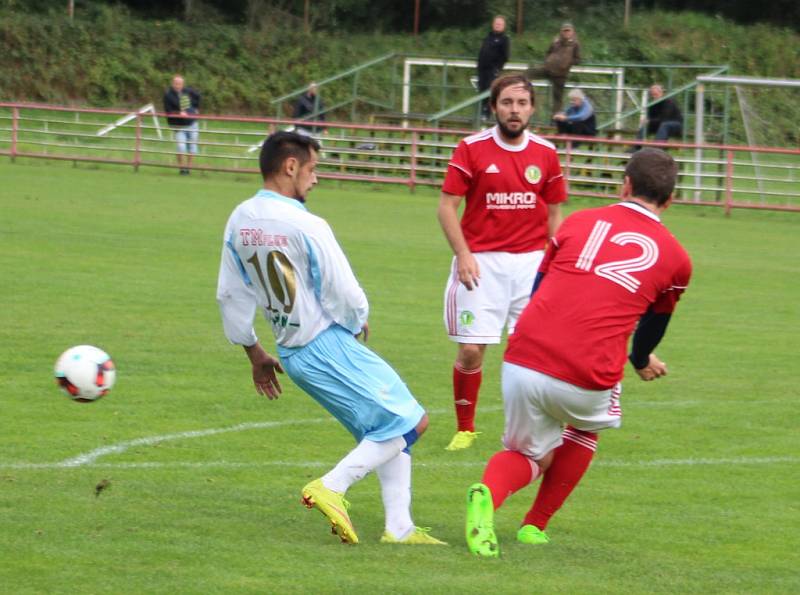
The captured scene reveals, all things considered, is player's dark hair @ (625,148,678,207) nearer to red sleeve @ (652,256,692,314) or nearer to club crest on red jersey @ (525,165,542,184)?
red sleeve @ (652,256,692,314)

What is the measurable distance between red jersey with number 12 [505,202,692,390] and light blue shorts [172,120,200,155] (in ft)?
77.5

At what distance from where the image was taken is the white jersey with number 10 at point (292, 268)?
5504 mm

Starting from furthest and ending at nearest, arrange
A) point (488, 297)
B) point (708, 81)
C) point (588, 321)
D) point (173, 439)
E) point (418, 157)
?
point (418, 157)
point (708, 81)
point (488, 297)
point (173, 439)
point (588, 321)

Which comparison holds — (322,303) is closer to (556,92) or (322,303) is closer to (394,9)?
(556,92)

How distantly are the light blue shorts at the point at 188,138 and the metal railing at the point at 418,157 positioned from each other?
10.3 inches

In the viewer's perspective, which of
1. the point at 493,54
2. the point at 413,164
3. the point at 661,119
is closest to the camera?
the point at 661,119

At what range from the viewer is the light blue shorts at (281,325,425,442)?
18.5ft

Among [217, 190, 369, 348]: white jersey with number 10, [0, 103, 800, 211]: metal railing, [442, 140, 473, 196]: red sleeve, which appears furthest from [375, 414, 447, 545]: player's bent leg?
[0, 103, 800, 211]: metal railing

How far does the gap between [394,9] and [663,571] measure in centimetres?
4940

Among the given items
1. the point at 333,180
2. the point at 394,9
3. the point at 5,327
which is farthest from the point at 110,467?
the point at 394,9

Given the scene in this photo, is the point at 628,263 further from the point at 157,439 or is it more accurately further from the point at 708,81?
the point at 708,81

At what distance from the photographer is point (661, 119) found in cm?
2652

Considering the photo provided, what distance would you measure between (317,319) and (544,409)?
39.5 inches

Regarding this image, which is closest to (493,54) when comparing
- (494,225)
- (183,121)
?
(183,121)
